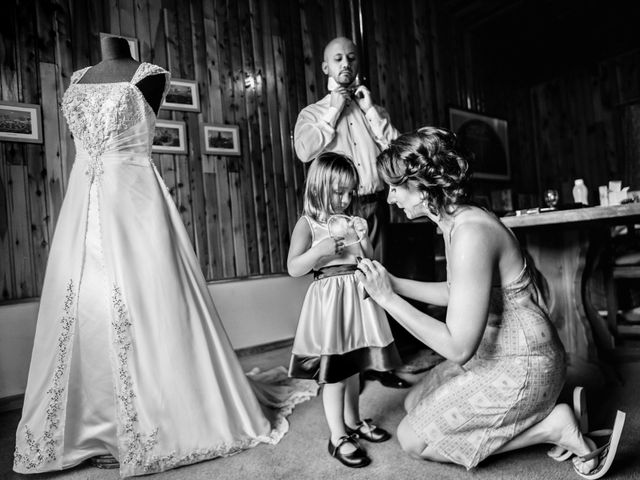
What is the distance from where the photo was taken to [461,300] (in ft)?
4.12

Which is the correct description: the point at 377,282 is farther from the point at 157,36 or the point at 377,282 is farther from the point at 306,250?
the point at 157,36

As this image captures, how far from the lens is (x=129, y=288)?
1.61 meters

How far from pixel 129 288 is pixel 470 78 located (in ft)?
16.8

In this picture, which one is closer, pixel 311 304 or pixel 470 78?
pixel 311 304

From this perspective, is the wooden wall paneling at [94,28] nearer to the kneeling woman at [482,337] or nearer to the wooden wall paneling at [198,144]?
the wooden wall paneling at [198,144]

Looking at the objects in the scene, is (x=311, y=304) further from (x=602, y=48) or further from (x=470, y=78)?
(x=602, y=48)

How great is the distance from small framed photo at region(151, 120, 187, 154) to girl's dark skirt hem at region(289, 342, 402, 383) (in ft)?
6.95

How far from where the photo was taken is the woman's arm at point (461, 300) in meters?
1.24

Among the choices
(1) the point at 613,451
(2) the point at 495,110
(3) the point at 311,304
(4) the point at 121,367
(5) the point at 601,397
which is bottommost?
(5) the point at 601,397

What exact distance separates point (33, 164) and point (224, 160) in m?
1.26

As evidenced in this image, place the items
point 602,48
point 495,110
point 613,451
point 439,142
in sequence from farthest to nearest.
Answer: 1. point 495,110
2. point 602,48
3. point 439,142
4. point 613,451

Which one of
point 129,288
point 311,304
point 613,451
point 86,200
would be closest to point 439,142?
point 311,304

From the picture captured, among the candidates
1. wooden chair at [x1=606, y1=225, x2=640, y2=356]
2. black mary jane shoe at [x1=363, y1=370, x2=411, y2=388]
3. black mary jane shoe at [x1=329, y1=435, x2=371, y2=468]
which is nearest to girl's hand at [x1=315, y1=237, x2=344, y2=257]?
black mary jane shoe at [x1=329, y1=435, x2=371, y2=468]

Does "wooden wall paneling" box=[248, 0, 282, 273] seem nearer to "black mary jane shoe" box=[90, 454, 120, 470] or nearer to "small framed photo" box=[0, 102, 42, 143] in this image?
"small framed photo" box=[0, 102, 42, 143]
